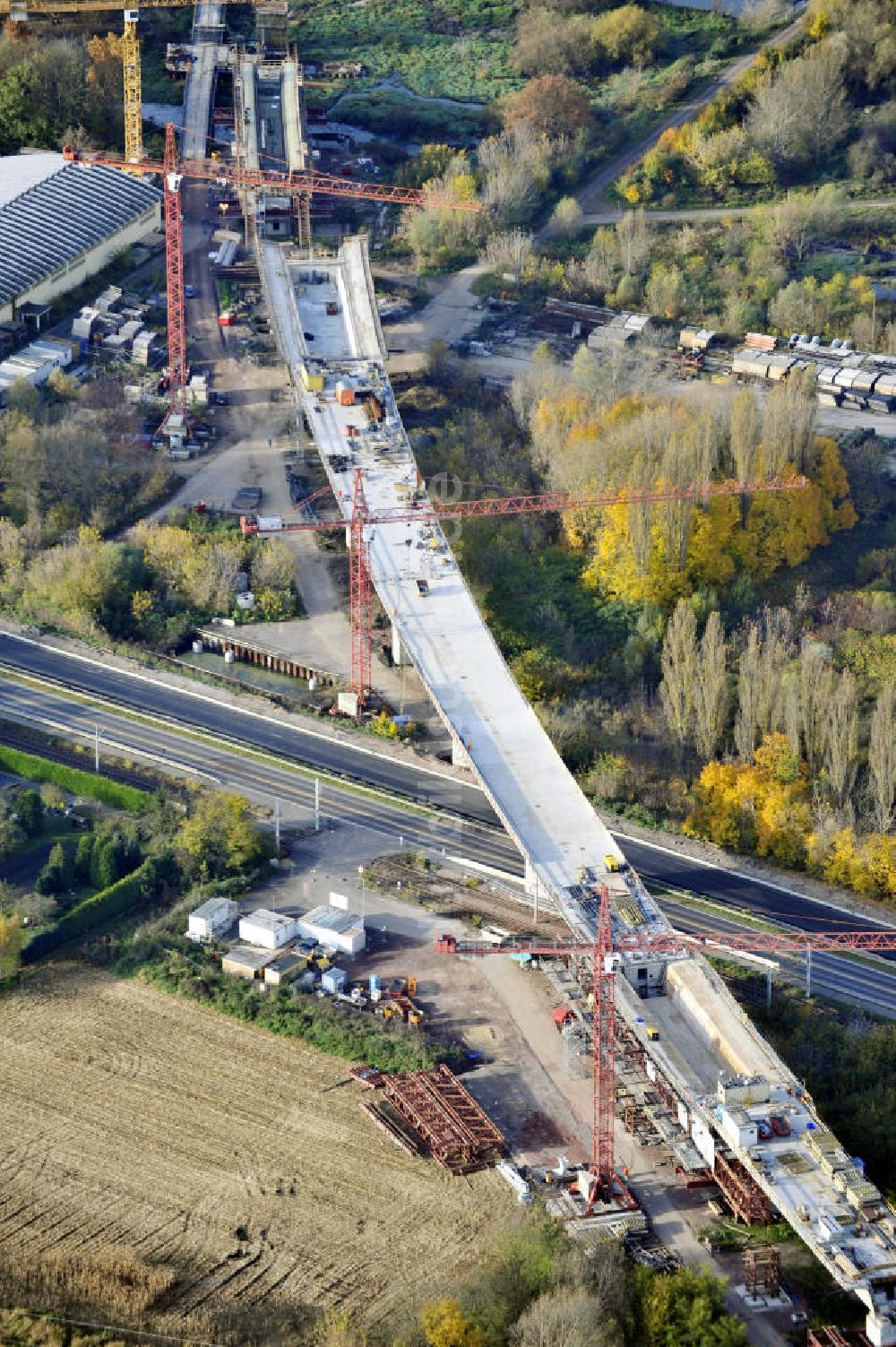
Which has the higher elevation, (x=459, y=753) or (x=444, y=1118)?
(x=459, y=753)

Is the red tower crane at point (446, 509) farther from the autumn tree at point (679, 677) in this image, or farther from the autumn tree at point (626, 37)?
the autumn tree at point (626, 37)

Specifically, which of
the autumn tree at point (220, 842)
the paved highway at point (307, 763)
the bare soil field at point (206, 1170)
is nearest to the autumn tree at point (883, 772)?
the paved highway at point (307, 763)

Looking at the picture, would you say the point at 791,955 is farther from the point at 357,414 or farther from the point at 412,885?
the point at 357,414

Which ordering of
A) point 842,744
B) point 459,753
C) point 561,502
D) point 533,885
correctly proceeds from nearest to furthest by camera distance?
point 533,885 < point 842,744 < point 459,753 < point 561,502

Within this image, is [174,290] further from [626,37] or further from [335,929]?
[626,37]

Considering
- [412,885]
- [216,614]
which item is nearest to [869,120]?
[216,614]

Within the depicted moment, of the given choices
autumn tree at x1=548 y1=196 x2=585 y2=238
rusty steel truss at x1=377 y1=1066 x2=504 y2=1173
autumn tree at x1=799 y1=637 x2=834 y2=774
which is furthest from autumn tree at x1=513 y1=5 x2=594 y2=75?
rusty steel truss at x1=377 y1=1066 x2=504 y2=1173

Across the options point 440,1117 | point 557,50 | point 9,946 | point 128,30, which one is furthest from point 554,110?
point 440,1117

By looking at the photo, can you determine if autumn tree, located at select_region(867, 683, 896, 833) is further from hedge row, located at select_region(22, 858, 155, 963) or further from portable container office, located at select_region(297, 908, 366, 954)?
hedge row, located at select_region(22, 858, 155, 963)
